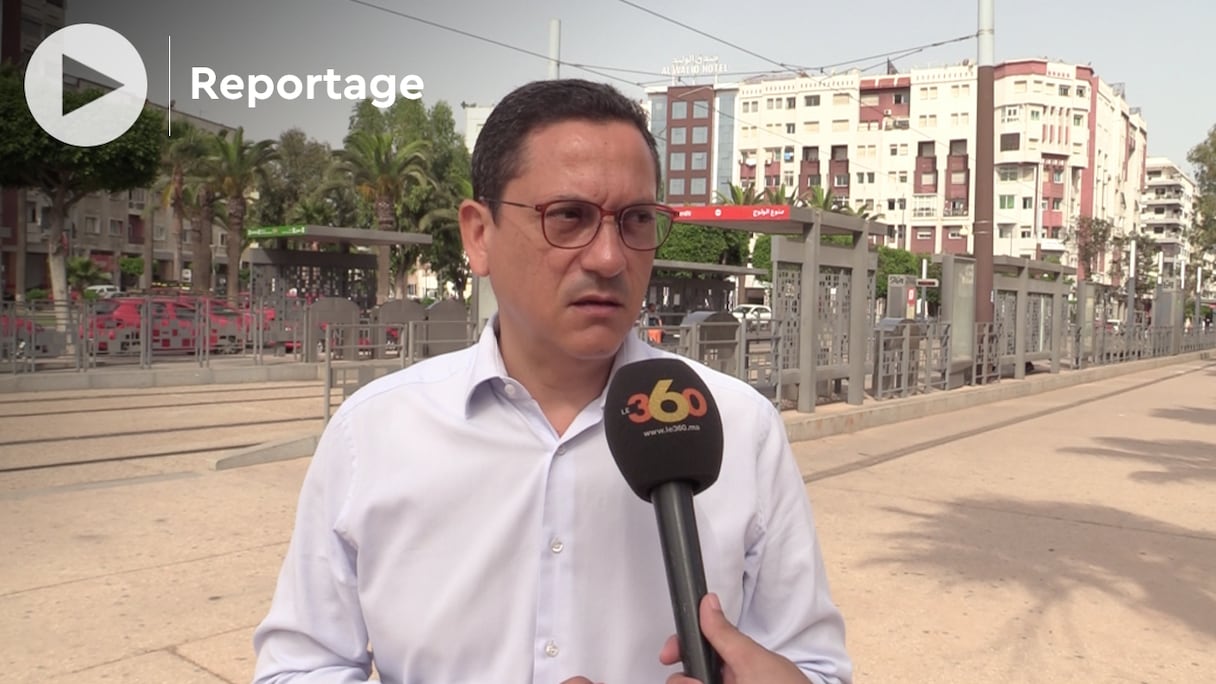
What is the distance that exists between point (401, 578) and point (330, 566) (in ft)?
0.35

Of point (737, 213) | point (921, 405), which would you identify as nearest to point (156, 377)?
point (737, 213)

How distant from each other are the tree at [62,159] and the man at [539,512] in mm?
30052

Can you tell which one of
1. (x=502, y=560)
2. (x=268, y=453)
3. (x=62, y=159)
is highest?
(x=62, y=159)

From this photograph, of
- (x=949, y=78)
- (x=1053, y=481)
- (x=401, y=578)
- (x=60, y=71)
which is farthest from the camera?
(x=949, y=78)

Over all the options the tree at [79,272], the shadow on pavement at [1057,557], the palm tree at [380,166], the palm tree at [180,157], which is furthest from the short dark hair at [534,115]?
the tree at [79,272]

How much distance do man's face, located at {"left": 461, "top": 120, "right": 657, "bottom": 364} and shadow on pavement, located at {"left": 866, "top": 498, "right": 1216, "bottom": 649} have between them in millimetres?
3970

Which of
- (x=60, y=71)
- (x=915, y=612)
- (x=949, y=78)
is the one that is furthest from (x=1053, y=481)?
(x=949, y=78)

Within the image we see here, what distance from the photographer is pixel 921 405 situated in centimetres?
Answer: 1526

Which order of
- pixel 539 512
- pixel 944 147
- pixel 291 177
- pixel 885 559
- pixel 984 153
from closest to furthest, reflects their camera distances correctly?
pixel 539 512 → pixel 885 559 → pixel 984 153 → pixel 291 177 → pixel 944 147

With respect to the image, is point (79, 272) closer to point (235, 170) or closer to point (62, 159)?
point (235, 170)

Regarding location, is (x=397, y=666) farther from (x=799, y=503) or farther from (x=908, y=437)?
(x=908, y=437)

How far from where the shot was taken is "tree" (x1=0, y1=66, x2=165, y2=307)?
29703mm

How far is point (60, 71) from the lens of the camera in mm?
33094

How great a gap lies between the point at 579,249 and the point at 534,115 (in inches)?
8.4
